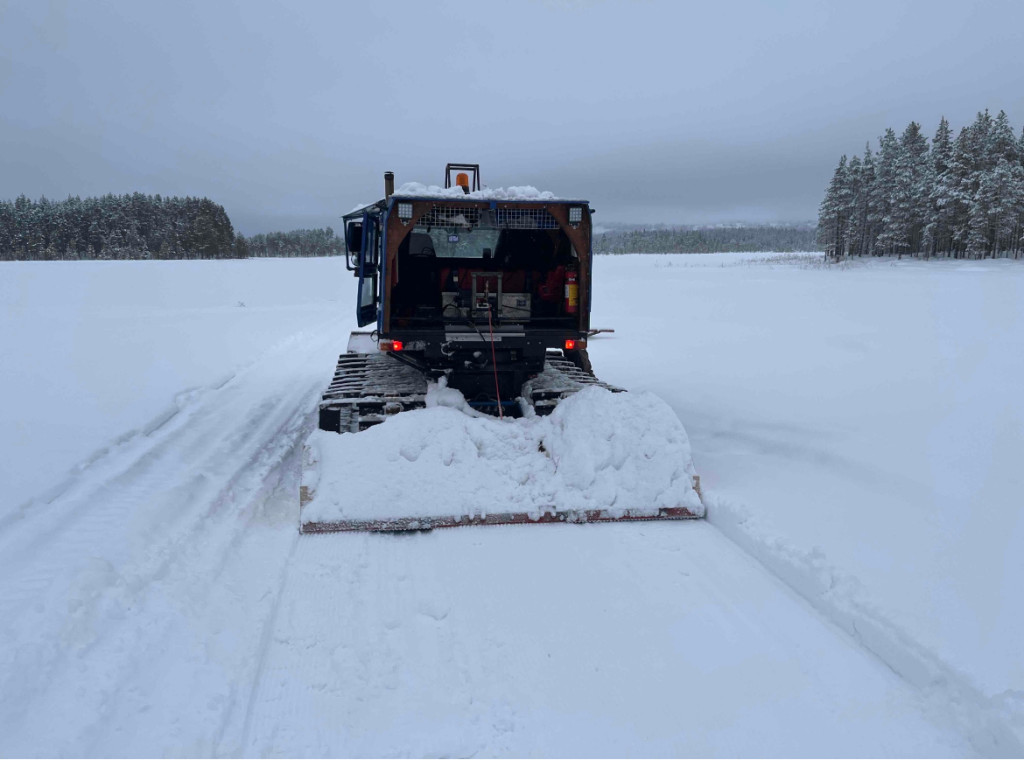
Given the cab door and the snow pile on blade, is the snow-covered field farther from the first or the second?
the cab door

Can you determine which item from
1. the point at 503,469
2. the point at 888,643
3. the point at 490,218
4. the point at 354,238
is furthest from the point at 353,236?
the point at 888,643

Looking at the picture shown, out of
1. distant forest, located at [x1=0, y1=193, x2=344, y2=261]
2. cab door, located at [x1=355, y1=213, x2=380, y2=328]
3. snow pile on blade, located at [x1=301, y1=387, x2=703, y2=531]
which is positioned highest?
distant forest, located at [x1=0, y1=193, x2=344, y2=261]

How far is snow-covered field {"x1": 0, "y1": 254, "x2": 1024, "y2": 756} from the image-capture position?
114 inches

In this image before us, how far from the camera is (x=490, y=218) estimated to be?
6.78 metres

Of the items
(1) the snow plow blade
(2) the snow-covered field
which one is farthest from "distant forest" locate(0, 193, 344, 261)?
(1) the snow plow blade

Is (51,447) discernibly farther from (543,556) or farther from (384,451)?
(543,556)

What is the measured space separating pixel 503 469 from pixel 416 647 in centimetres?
224

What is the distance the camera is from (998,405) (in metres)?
7.88

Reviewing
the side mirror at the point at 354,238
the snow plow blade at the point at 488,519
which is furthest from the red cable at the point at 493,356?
the snow plow blade at the point at 488,519

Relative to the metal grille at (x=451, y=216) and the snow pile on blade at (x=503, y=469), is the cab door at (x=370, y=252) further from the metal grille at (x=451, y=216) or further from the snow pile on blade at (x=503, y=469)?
the snow pile on blade at (x=503, y=469)

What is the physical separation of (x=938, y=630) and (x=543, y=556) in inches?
91.7

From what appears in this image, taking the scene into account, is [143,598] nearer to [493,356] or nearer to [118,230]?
[493,356]

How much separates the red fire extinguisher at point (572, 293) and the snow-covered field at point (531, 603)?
2.00m

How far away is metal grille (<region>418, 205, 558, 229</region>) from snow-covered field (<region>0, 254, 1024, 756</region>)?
9.50ft
